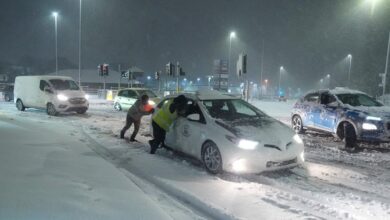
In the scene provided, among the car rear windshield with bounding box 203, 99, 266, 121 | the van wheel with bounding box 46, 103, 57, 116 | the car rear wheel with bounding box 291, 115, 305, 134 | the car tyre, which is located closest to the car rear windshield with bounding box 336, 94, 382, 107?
the car tyre

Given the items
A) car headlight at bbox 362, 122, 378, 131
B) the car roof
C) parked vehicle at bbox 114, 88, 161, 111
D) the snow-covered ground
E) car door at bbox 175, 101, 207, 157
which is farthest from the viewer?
parked vehicle at bbox 114, 88, 161, 111

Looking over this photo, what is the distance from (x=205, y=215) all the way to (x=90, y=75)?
259ft

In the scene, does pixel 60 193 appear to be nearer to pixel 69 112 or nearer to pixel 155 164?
pixel 155 164

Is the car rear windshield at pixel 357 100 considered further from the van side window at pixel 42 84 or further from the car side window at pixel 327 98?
the van side window at pixel 42 84

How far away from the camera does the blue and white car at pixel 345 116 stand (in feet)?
34.5

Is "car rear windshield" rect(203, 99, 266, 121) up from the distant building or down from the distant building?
down

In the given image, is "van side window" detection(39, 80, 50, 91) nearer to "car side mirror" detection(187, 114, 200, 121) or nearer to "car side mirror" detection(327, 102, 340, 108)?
"car side mirror" detection(187, 114, 200, 121)

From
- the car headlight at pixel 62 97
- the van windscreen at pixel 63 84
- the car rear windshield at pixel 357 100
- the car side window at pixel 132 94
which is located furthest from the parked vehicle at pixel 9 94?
the car rear windshield at pixel 357 100

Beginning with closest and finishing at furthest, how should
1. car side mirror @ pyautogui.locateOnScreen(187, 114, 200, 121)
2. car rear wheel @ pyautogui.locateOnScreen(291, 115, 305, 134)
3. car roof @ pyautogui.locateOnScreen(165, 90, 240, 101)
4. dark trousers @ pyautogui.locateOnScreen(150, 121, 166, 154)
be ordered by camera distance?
car side mirror @ pyautogui.locateOnScreen(187, 114, 200, 121), car roof @ pyautogui.locateOnScreen(165, 90, 240, 101), dark trousers @ pyautogui.locateOnScreen(150, 121, 166, 154), car rear wheel @ pyautogui.locateOnScreen(291, 115, 305, 134)

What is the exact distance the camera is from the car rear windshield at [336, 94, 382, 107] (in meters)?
12.0

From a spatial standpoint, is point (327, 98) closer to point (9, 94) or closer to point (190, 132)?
point (190, 132)

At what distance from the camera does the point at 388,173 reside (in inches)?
309

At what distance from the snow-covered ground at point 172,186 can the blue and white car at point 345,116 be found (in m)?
0.99

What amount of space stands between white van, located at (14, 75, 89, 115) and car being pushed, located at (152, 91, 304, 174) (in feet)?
36.0
